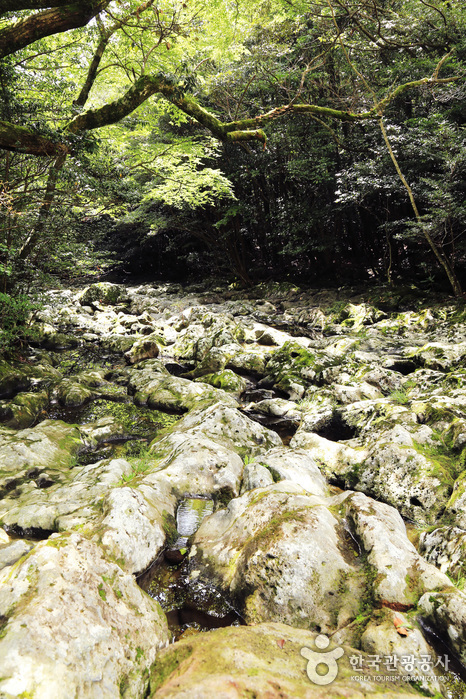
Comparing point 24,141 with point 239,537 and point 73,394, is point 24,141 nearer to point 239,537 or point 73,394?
point 73,394

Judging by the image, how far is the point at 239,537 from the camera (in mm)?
3152

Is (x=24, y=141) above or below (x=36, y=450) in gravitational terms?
above

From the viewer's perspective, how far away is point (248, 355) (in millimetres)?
9766

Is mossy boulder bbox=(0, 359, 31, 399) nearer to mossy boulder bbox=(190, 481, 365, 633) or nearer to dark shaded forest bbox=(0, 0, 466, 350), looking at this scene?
dark shaded forest bbox=(0, 0, 466, 350)

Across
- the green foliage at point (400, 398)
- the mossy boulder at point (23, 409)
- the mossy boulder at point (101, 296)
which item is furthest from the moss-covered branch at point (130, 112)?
the mossy boulder at point (101, 296)

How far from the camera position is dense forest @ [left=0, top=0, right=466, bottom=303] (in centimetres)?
551

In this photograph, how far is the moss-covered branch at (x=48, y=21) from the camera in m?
4.18

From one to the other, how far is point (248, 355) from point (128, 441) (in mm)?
4543

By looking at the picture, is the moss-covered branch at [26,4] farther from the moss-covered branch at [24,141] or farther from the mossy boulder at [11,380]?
the mossy boulder at [11,380]

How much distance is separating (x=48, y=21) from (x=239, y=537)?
20.9ft

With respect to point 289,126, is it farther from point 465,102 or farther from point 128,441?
point 128,441

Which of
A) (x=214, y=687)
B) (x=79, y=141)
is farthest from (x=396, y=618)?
(x=79, y=141)

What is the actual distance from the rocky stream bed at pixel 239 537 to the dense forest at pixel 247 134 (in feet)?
11.7

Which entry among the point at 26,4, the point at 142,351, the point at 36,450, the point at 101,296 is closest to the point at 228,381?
the point at 142,351
